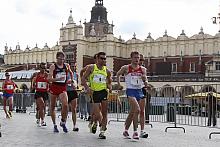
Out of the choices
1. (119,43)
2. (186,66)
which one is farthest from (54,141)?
(119,43)

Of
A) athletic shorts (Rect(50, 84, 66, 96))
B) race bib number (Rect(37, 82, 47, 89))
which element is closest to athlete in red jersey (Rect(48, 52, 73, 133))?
athletic shorts (Rect(50, 84, 66, 96))

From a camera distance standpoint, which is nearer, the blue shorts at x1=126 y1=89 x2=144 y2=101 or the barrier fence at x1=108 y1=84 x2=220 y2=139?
the blue shorts at x1=126 y1=89 x2=144 y2=101

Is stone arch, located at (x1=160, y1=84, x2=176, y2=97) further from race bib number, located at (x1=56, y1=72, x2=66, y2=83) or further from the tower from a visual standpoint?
the tower

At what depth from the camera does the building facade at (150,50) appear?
55.8 m

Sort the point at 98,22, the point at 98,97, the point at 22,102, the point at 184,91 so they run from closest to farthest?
the point at 98,97 < the point at 184,91 < the point at 22,102 < the point at 98,22

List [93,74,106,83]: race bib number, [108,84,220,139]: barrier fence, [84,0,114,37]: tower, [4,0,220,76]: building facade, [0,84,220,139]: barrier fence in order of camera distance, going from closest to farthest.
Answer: [93,74,106,83]: race bib number < [108,84,220,139]: barrier fence < [0,84,220,139]: barrier fence < [4,0,220,76]: building facade < [84,0,114,37]: tower

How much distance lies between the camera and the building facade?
55.8 metres

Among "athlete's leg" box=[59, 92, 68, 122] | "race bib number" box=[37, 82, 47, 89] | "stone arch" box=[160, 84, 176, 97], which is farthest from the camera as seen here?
"stone arch" box=[160, 84, 176, 97]

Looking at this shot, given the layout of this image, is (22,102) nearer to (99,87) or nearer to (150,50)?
(99,87)

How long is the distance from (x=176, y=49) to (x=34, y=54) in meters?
24.9

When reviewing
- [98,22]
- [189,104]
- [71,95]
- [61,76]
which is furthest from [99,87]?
[98,22]

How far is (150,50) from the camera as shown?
198 feet

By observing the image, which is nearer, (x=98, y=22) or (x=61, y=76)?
(x=61, y=76)

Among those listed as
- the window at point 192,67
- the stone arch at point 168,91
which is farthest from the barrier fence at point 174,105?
the window at point 192,67
